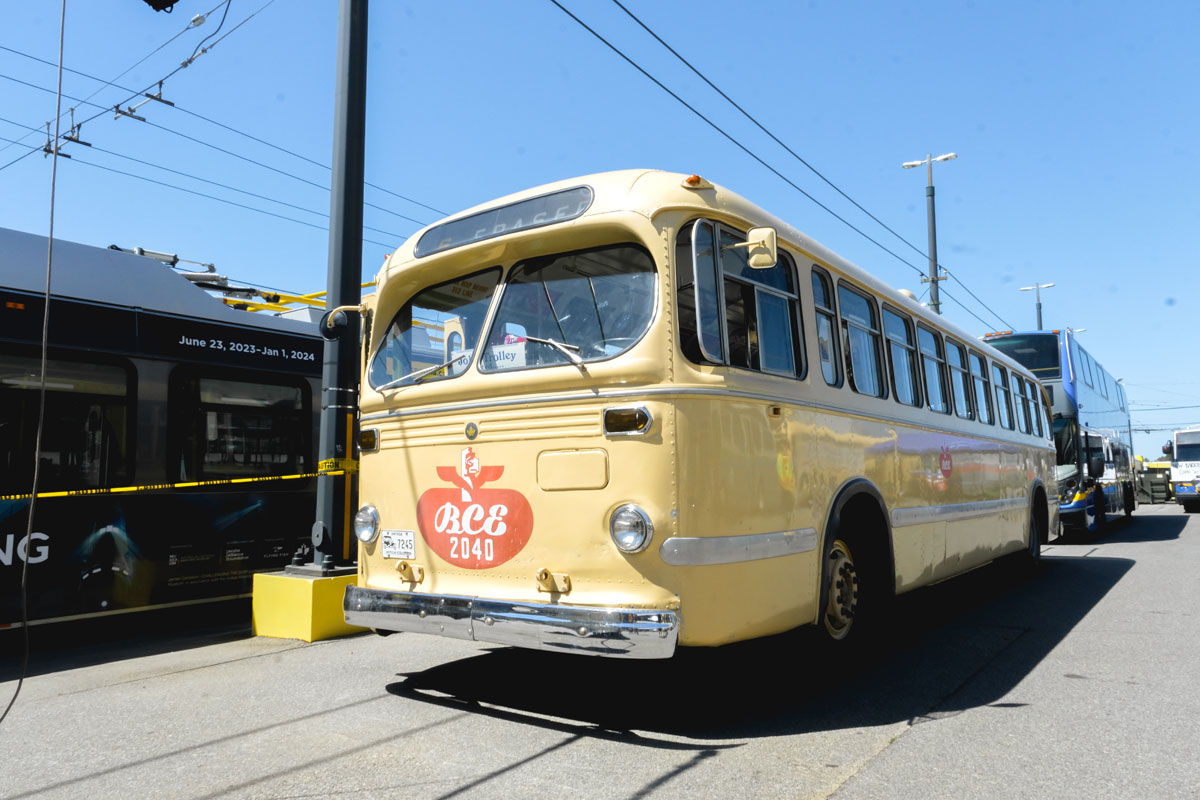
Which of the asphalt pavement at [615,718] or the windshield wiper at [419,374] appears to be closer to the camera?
the asphalt pavement at [615,718]

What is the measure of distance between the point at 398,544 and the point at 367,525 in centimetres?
32

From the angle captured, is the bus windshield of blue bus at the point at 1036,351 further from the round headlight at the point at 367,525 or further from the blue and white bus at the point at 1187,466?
the blue and white bus at the point at 1187,466

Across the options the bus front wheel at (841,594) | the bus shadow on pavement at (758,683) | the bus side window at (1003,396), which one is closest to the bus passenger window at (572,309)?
the bus shadow on pavement at (758,683)

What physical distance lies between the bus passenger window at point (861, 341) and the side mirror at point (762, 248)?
5.27 feet

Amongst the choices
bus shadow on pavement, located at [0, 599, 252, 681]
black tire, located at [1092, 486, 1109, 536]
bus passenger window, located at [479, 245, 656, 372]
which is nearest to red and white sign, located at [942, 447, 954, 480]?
bus passenger window, located at [479, 245, 656, 372]

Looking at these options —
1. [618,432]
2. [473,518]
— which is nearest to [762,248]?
[618,432]

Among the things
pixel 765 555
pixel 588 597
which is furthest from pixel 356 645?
pixel 765 555

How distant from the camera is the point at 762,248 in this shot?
4.40m

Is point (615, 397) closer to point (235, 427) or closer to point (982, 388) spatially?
point (235, 427)

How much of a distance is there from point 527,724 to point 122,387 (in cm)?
486

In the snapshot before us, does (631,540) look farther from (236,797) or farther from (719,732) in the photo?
(236,797)

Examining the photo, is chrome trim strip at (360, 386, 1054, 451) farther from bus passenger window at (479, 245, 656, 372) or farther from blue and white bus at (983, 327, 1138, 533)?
blue and white bus at (983, 327, 1138, 533)

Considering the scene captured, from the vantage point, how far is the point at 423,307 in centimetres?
545

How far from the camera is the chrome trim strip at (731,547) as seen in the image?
404 cm
